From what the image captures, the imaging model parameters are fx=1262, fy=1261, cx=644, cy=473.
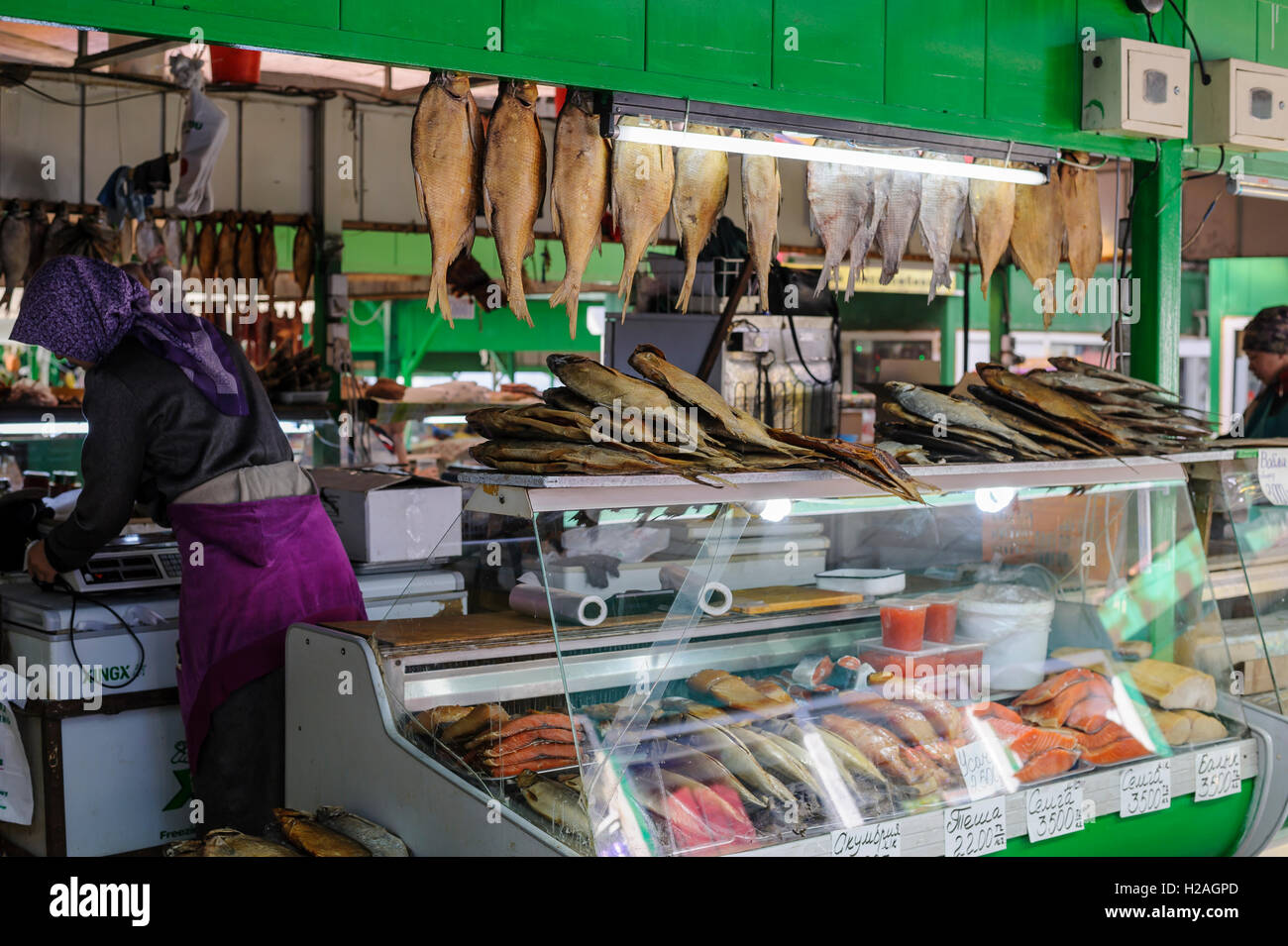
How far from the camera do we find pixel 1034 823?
8.80ft

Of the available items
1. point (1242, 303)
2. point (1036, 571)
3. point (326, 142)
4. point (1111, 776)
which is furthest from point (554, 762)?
point (1242, 303)

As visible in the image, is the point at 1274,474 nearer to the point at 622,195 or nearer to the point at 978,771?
the point at 978,771

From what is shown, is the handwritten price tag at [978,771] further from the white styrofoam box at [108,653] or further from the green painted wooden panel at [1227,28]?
the green painted wooden panel at [1227,28]

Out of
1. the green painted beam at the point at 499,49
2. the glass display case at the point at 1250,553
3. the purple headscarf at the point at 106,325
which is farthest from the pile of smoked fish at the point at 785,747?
the green painted beam at the point at 499,49

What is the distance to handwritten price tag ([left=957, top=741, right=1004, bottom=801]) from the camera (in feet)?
8.82

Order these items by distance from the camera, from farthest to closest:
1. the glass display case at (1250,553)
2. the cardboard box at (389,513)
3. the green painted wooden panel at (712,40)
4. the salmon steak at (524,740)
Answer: the cardboard box at (389,513), the glass display case at (1250,553), the green painted wooden panel at (712,40), the salmon steak at (524,740)

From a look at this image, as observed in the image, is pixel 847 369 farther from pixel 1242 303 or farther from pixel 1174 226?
pixel 1174 226

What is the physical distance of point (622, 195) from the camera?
3.24 metres

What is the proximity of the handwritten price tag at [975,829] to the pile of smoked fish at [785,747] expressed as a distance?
0.19 feet

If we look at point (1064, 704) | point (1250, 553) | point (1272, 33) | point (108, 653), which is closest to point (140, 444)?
point (108, 653)

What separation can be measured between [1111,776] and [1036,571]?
63 centimetres

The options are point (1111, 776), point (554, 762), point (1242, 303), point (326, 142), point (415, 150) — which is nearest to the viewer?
point (554, 762)

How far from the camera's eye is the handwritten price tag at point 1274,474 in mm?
3746

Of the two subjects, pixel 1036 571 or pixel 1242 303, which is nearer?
pixel 1036 571
